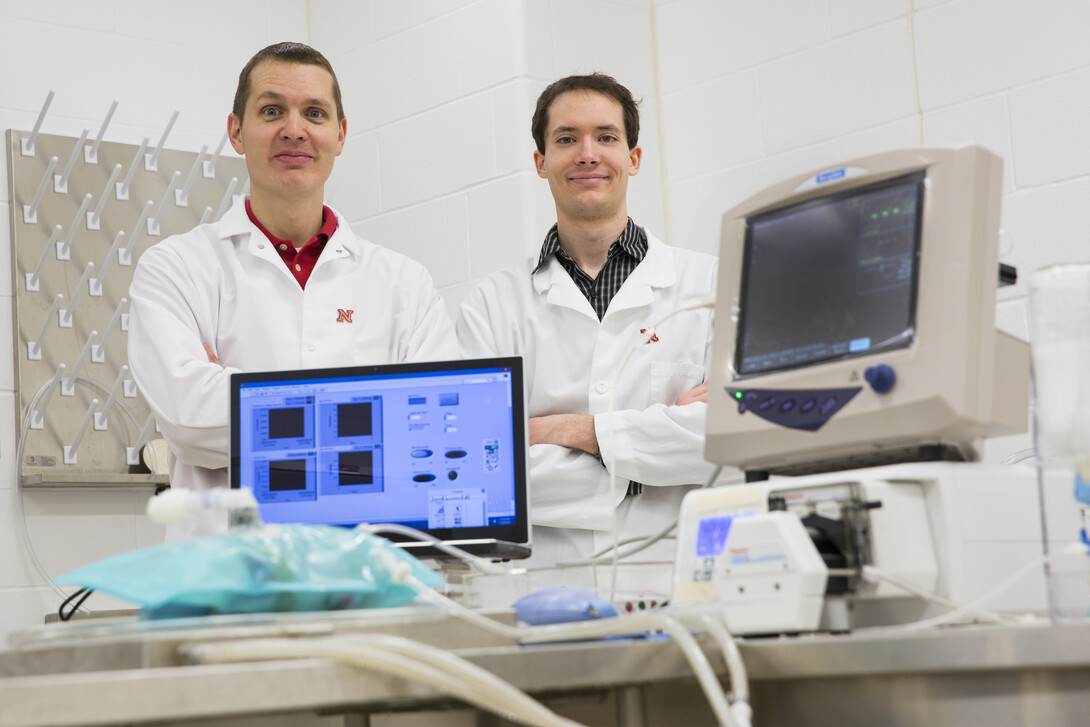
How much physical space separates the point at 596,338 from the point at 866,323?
111cm

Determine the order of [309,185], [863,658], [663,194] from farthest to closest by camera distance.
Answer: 1. [663,194]
2. [309,185]
3. [863,658]

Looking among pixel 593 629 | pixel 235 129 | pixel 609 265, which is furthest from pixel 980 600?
pixel 235 129

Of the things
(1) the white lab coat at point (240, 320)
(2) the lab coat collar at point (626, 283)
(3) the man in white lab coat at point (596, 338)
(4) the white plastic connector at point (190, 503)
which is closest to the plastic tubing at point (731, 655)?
(4) the white plastic connector at point (190, 503)

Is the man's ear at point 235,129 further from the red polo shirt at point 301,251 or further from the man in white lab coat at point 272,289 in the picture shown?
the red polo shirt at point 301,251

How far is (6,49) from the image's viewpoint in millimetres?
2973

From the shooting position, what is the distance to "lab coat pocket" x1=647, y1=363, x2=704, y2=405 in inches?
84.6

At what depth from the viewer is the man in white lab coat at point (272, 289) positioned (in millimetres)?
1969

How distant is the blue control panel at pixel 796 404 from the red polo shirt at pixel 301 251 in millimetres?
1159

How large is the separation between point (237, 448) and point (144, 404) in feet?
4.87

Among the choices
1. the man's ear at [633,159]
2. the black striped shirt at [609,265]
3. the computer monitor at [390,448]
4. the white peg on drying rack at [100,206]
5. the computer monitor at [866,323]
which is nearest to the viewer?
the computer monitor at [866,323]

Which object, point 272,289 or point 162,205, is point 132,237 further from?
point 272,289

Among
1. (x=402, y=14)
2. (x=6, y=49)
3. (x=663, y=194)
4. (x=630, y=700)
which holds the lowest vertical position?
(x=630, y=700)

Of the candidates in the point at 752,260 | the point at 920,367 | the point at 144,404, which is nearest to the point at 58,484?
the point at 144,404

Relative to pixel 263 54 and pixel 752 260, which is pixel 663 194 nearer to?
pixel 263 54
